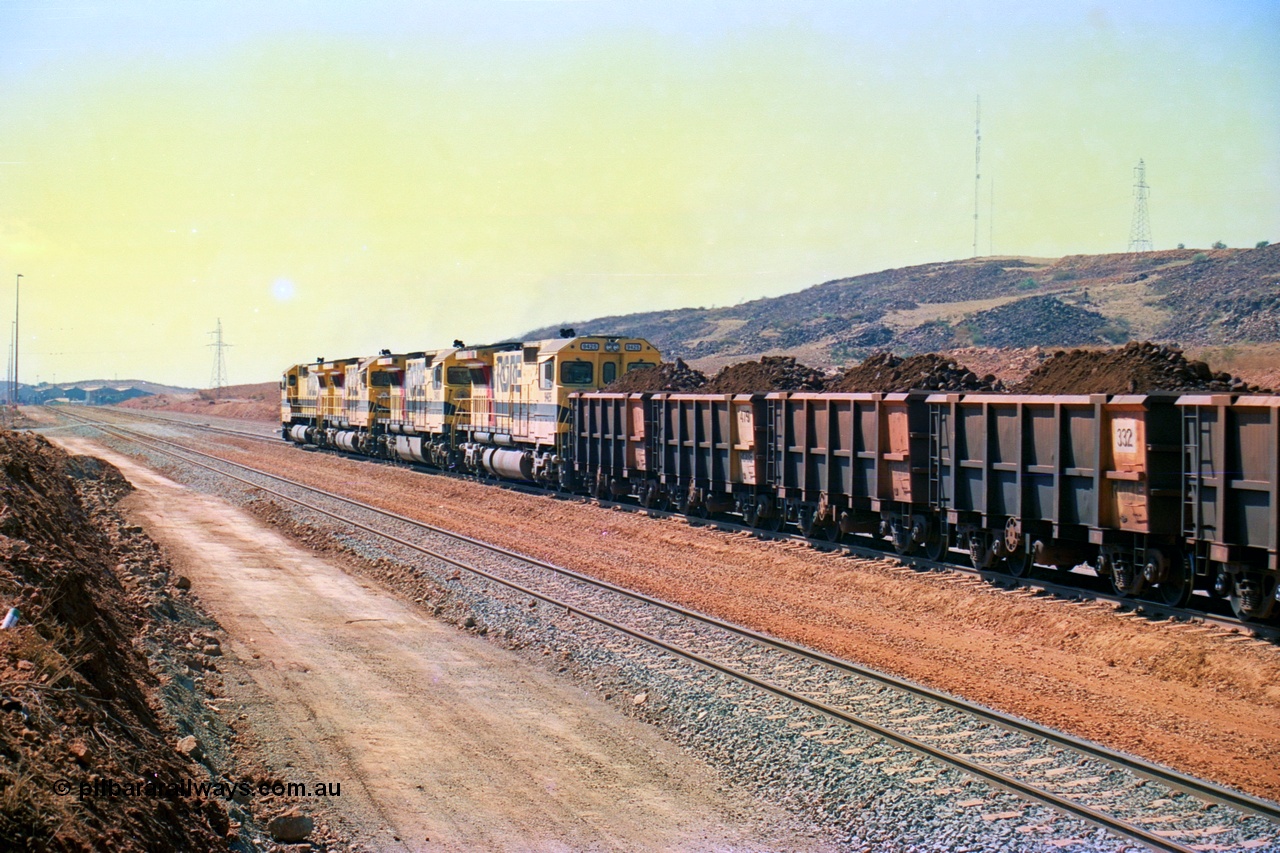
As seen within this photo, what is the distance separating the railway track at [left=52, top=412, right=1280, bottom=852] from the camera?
24.9 feet

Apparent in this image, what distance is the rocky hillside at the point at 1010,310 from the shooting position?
233 ft

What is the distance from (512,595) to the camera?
1712 centimetres

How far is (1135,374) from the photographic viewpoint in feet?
48.6

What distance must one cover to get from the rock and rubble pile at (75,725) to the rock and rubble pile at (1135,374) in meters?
12.4

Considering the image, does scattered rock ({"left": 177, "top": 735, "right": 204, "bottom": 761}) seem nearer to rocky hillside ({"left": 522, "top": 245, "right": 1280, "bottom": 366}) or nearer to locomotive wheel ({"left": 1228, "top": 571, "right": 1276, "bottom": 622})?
locomotive wheel ({"left": 1228, "top": 571, "right": 1276, "bottom": 622})

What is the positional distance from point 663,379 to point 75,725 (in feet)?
73.7

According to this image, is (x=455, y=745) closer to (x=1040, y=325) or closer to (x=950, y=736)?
(x=950, y=736)

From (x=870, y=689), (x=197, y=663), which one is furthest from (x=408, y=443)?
(x=870, y=689)

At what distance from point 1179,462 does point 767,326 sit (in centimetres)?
9690

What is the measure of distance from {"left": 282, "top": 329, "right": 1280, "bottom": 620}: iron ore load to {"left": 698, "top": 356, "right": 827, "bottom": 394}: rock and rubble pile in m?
0.65

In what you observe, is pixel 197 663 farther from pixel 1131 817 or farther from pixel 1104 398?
pixel 1104 398

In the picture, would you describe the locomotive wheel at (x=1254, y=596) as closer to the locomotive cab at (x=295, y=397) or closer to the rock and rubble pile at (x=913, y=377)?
the rock and rubble pile at (x=913, y=377)

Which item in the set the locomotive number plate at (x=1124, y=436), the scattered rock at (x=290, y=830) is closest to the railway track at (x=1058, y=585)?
the locomotive number plate at (x=1124, y=436)

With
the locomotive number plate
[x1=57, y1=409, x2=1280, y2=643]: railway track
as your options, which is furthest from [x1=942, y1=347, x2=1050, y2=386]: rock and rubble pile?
the locomotive number plate
